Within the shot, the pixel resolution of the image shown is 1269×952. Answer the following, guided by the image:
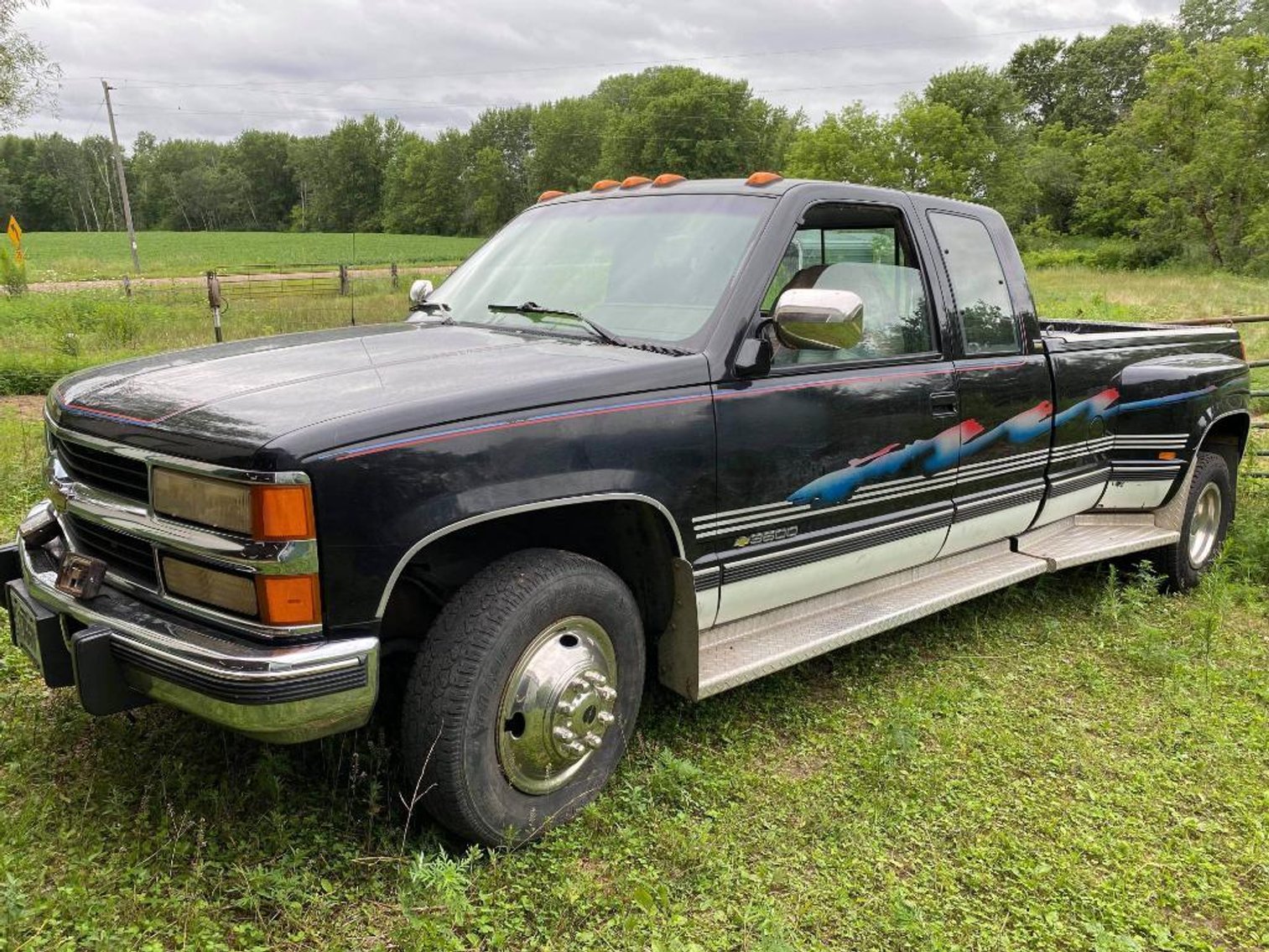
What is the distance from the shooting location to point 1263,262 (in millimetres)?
38906

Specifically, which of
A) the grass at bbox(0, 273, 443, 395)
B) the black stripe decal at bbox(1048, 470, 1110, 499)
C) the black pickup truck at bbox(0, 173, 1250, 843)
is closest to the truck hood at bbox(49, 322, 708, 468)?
the black pickup truck at bbox(0, 173, 1250, 843)

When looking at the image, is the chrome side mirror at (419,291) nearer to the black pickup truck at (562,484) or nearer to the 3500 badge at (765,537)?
the black pickup truck at (562,484)

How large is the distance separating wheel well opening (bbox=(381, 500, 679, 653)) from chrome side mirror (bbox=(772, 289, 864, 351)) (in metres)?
0.74

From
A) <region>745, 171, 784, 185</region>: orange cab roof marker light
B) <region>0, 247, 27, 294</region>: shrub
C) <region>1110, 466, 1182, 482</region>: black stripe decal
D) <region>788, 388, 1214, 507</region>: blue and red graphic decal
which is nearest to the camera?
<region>788, 388, 1214, 507</region>: blue and red graphic decal

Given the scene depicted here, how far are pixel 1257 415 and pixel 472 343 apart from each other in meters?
10.5

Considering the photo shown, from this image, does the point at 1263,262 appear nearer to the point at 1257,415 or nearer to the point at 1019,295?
the point at 1257,415

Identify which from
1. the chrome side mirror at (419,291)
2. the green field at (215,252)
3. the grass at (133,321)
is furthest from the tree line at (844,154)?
the chrome side mirror at (419,291)

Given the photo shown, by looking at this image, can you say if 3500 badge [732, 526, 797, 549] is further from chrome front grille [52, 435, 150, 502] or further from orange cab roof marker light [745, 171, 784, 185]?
chrome front grille [52, 435, 150, 502]

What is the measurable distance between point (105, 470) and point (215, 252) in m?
57.8

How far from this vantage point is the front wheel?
5309 mm

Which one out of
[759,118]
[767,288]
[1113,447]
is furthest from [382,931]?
[759,118]

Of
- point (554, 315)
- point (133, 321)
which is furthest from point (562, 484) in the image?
point (133, 321)

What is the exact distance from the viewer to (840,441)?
3.42m

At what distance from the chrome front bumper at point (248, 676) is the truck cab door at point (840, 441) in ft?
3.89
